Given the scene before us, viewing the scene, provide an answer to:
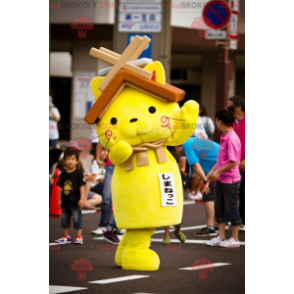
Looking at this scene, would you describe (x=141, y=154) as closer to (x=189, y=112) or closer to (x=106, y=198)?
(x=189, y=112)

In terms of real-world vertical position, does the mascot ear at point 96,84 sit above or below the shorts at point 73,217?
above

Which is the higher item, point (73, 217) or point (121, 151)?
point (121, 151)

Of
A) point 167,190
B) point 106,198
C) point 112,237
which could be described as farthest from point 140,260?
point 106,198

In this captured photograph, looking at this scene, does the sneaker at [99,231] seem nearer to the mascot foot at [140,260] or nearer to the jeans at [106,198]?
the jeans at [106,198]

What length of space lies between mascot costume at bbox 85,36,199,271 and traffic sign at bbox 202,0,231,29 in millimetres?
1352

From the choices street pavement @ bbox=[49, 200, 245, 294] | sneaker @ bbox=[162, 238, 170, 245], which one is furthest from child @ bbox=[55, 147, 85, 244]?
sneaker @ bbox=[162, 238, 170, 245]

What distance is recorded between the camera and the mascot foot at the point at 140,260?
5.69 m

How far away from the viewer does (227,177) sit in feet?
22.7

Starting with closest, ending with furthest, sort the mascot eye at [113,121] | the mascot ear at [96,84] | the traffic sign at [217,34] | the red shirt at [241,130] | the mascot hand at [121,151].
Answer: the mascot hand at [121,151] < the mascot eye at [113,121] < the mascot ear at [96,84] < the red shirt at [241,130] < the traffic sign at [217,34]

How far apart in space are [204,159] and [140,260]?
8.45ft

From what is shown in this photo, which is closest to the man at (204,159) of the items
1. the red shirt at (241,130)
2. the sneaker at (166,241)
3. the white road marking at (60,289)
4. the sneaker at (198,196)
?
the red shirt at (241,130)

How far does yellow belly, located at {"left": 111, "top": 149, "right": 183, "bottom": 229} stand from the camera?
5555 millimetres

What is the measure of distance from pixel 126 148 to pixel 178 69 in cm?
1456

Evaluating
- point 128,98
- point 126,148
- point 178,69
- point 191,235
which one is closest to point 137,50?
point 128,98
